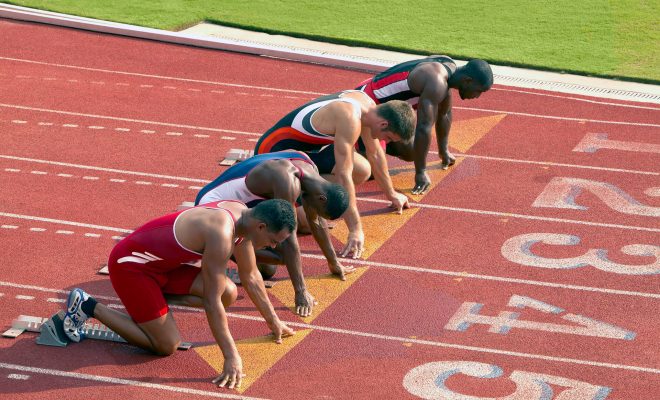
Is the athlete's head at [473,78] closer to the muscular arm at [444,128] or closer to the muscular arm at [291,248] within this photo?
the muscular arm at [444,128]

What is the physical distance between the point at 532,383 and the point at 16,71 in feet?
29.6

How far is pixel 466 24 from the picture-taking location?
53.7 ft

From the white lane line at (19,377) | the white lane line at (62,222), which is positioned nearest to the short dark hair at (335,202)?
the white lane line at (19,377)

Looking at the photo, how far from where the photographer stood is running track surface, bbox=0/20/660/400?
7.45 m

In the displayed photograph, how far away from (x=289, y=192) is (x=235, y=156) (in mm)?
3534

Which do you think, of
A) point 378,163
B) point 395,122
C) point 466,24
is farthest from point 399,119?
point 466,24

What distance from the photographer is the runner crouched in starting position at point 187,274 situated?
23.2 feet

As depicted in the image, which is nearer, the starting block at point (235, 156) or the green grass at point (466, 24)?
the starting block at point (235, 156)

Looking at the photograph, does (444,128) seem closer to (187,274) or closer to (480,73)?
(480,73)

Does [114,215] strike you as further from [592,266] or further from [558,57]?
[558,57]

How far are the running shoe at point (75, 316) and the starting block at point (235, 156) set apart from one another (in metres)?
3.76

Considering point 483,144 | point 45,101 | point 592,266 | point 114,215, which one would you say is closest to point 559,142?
point 483,144

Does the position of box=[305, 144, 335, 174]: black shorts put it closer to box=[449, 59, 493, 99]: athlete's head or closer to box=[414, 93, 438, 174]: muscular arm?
box=[414, 93, 438, 174]: muscular arm

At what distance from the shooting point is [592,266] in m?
9.18
